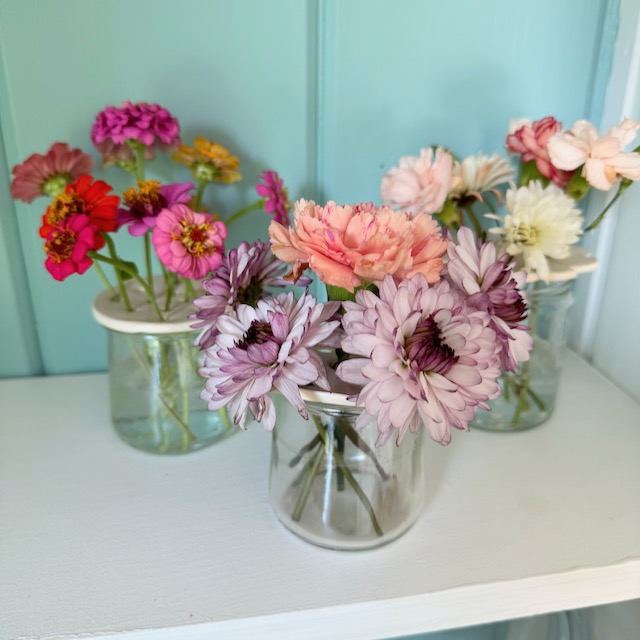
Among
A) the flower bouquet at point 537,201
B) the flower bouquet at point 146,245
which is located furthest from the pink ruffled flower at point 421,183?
the flower bouquet at point 146,245

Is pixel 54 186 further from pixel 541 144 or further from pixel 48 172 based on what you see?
pixel 541 144

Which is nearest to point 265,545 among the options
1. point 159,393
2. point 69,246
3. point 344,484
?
point 344,484

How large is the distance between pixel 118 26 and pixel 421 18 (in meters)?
0.31

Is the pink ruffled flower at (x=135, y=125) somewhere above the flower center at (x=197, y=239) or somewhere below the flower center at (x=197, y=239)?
above

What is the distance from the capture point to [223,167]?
64 cm

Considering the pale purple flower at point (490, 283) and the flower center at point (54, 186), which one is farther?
the flower center at point (54, 186)

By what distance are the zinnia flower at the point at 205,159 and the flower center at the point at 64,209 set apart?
132 millimetres

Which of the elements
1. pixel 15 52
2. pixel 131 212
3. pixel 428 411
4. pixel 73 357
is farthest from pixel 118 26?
pixel 428 411

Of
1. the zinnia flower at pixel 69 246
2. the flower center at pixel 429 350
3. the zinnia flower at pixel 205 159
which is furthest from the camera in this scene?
the zinnia flower at pixel 205 159

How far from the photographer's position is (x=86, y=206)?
21.0 inches

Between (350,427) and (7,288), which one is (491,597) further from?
(7,288)

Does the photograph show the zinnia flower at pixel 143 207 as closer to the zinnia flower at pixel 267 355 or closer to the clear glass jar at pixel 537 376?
the zinnia flower at pixel 267 355

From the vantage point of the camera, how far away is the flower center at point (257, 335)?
419 mm

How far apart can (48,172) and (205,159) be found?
0.15m
